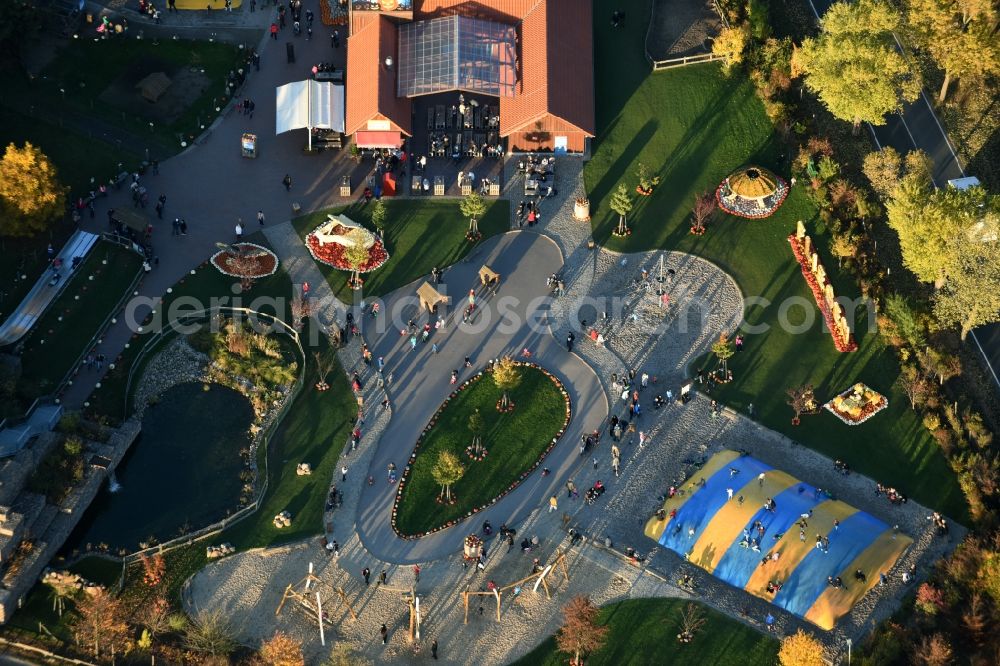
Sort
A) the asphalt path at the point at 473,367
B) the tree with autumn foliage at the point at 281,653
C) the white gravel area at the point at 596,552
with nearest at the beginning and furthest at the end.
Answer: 1. the tree with autumn foliage at the point at 281,653
2. the white gravel area at the point at 596,552
3. the asphalt path at the point at 473,367

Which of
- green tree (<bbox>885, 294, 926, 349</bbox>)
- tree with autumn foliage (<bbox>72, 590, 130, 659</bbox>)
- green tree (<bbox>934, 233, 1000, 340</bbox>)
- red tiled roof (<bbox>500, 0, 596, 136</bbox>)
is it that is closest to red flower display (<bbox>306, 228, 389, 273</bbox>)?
red tiled roof (<bbox>500, 0, 596, 136</bbox>)

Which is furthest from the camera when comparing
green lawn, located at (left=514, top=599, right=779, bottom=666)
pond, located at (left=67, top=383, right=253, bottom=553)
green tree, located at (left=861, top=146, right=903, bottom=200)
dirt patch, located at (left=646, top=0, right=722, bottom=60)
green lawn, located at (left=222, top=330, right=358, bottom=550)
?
dirt patch, located at (left=646, top=0, right=722, bottom=60)

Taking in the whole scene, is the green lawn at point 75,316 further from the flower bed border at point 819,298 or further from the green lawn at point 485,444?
the flower bed border at point 819,298

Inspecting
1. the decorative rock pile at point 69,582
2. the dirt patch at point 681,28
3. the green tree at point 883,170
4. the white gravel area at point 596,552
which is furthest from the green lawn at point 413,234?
the decorative rock pile at point 69,582

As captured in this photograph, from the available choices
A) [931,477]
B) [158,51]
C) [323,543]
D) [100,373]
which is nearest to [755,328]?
[931,477]

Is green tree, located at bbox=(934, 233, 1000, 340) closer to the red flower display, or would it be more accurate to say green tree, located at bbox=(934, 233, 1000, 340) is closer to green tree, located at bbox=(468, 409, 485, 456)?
green tree, located at bbox=(468, 409, 485, 456)

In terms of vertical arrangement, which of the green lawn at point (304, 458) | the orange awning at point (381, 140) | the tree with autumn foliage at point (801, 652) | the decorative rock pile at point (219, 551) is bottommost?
the tree with autumn foliage at point (801, 652)

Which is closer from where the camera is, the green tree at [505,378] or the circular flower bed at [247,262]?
the green tree at [505,378]
